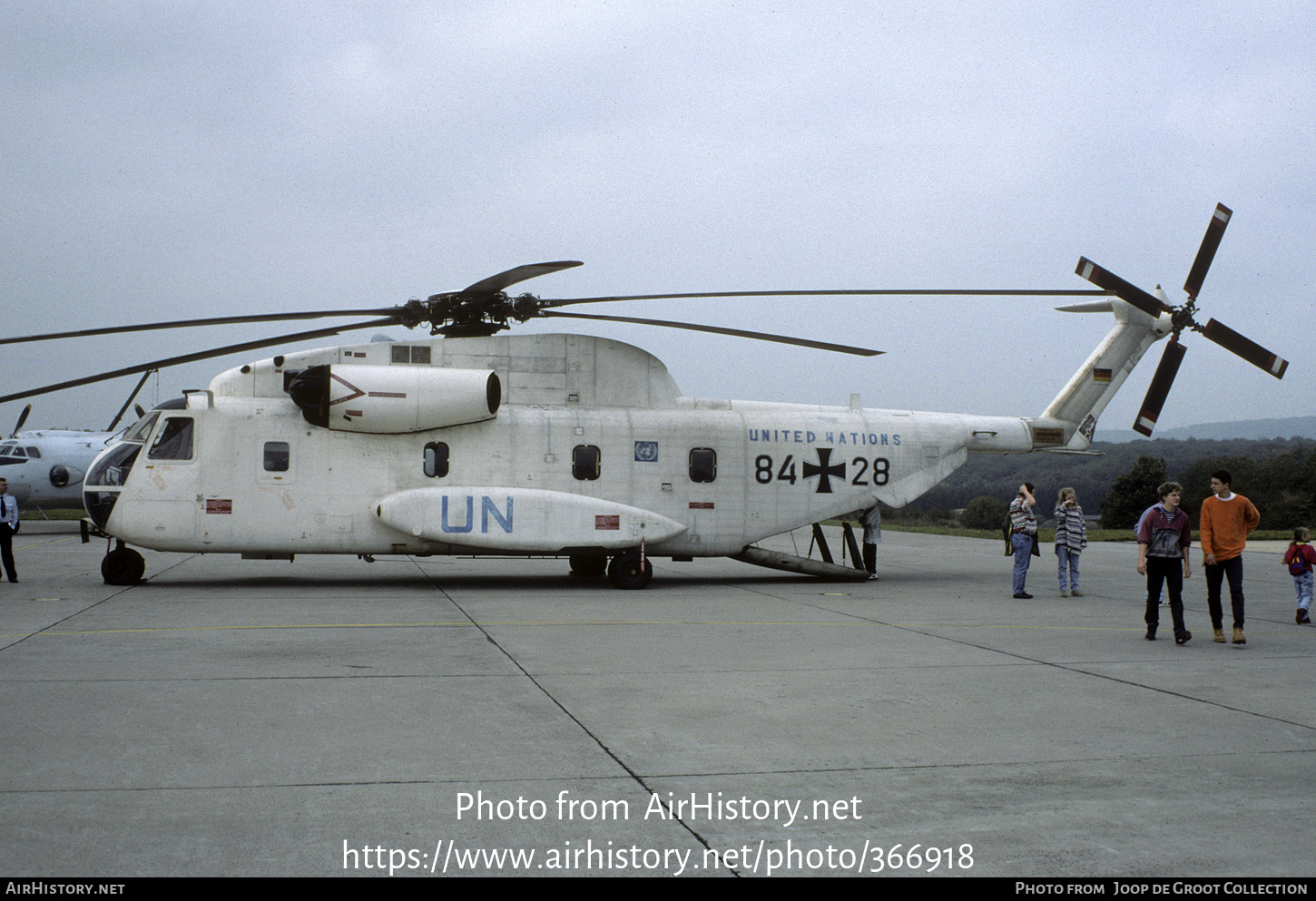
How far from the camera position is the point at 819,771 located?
5285 mm

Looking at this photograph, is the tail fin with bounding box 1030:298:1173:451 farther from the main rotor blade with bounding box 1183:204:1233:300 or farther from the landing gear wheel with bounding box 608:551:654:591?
the landing gear wheel with bounding box 608:551:654:591

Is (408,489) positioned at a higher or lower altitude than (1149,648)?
higher

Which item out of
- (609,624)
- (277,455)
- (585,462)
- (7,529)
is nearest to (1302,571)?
(609,624)

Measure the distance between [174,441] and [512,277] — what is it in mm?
6366

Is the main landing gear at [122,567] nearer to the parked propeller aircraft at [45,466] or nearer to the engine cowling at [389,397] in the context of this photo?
the engine cowling at [389,397]

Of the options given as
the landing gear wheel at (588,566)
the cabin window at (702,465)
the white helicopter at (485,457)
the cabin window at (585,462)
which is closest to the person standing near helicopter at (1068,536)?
the white helicopter at (485,457)

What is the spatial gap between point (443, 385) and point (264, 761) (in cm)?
1042

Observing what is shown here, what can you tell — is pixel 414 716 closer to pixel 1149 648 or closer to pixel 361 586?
pixel 1149 648

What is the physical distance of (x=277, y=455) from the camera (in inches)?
598

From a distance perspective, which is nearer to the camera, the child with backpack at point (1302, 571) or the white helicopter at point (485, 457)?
the child with backpack at point (1302, 571)

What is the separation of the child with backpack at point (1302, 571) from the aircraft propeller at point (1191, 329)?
17.7ft

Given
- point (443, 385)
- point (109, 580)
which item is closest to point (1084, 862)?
point (443, 385)

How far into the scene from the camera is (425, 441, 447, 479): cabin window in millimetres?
15531

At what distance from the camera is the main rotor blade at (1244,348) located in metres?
16.9
